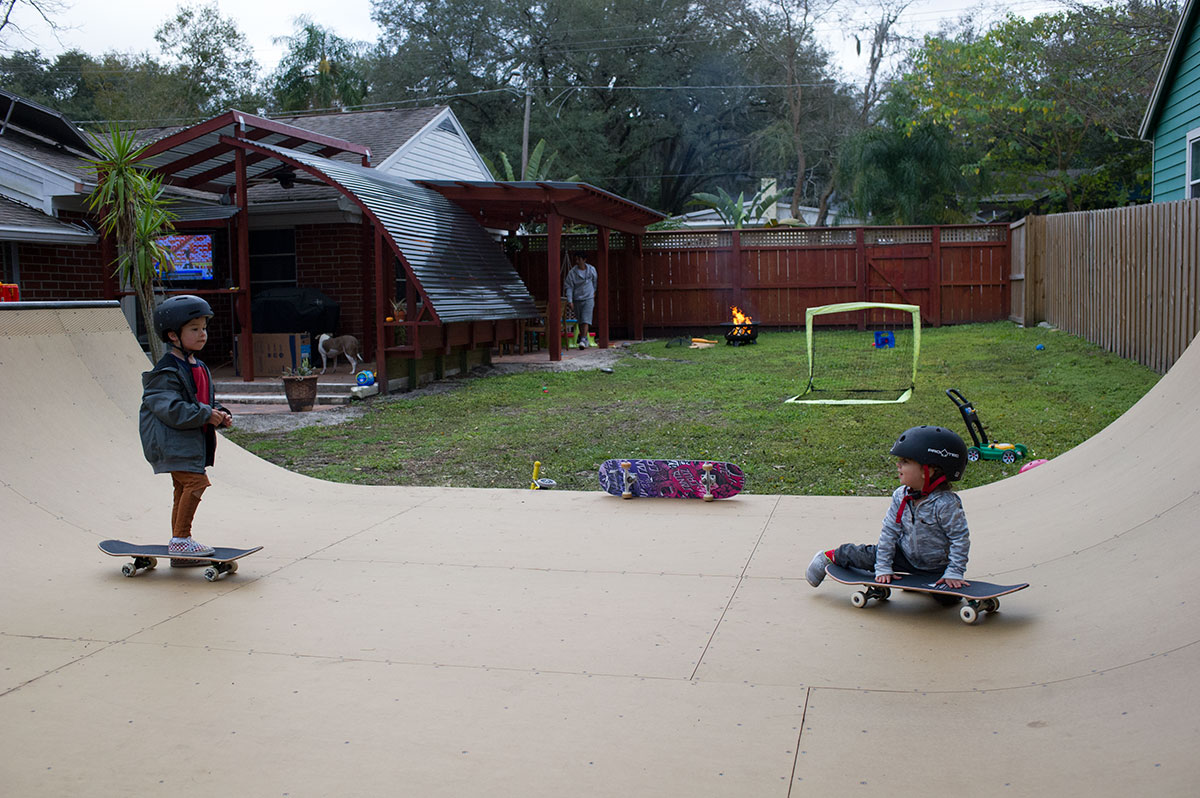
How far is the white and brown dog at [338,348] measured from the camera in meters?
15.2

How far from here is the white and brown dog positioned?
49.8 feet

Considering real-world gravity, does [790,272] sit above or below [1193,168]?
below

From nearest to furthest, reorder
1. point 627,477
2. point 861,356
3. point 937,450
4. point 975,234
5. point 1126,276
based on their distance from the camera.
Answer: point 937,450, point 627,477, point 1126,276, point 861,356, point 975,234

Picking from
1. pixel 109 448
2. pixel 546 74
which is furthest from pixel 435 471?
pixel 546 74

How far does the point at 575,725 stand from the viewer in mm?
3225

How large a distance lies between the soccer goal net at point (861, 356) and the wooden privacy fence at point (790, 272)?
0.58m

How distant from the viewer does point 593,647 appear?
3973 millimetres

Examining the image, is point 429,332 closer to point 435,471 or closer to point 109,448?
point 435,471

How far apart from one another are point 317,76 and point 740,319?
96.5 ft

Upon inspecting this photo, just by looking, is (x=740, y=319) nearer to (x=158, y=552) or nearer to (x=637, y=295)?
(x=637, y=295)

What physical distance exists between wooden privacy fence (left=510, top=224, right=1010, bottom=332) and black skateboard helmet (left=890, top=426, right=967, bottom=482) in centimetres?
1820

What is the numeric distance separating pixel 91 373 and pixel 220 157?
9125 millimetres

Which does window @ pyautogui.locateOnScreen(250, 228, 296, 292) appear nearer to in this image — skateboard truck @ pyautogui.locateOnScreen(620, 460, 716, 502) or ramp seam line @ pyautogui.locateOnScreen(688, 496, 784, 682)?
skateboard truck @ pyautogui.locateOnScreen(620, 460, 716, 502)

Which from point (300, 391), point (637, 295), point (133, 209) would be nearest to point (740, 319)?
point (637, 295)
